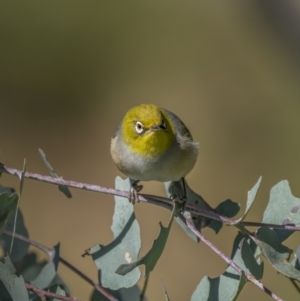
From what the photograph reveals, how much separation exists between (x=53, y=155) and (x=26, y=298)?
4.52m

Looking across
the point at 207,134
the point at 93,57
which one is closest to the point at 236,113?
the point at 207,134

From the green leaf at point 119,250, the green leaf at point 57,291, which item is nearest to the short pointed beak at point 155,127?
the green leaf at point 119,250

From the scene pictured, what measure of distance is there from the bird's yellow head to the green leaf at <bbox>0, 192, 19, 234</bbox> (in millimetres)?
907

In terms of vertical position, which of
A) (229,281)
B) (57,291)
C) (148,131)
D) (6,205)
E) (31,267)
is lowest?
(31,267)

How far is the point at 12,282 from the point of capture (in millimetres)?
1621

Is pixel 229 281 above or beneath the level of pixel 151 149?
beneath

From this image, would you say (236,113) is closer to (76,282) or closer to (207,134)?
(207,134)

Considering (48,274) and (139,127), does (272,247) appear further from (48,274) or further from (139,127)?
(139,127)

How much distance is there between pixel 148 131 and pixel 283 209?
0.71m

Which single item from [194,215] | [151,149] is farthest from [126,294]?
[151,149]

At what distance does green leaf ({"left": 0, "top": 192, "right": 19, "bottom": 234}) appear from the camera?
1.61 m

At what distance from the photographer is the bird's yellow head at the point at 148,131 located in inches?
95.3

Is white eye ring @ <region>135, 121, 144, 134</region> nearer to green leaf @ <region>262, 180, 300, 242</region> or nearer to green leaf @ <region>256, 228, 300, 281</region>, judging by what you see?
green leaf @ <region>262, 180, 300, 242</region>

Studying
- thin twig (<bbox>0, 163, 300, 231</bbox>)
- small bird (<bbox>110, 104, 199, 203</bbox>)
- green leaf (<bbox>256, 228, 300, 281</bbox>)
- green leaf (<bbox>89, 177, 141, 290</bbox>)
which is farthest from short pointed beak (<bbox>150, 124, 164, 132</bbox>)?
green leaf (<bbox>256, 228, 300, 281</bbox>)
